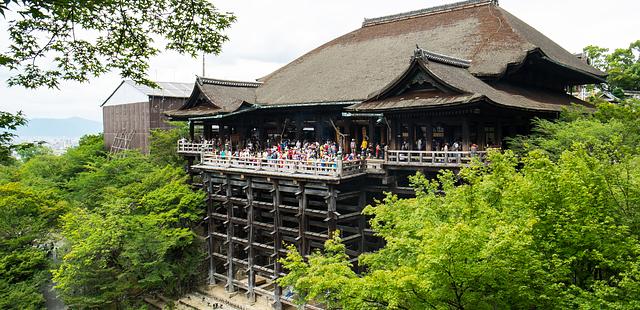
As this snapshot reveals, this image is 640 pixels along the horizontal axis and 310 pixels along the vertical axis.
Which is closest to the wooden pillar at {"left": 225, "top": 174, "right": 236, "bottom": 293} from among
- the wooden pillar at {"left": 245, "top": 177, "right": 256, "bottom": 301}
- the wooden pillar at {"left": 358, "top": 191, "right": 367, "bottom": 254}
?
the wooden pillar at {"left": 245, "top": 177, "right": 256, "bottom": 301}

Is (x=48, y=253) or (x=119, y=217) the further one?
(x=48, y=253)

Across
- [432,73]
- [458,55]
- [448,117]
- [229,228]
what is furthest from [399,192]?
[229,228]

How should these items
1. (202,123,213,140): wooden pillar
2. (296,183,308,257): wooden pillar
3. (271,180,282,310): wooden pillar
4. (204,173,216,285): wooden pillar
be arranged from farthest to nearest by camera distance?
1. (202,123,213,140): wooden pillar
2. (204,173,216,285): wooden pillar
3. (271,180,282,310): wooden pillar
4. (296,183,308,257): wooden pillar

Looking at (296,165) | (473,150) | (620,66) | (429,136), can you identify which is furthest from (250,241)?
(620,66)

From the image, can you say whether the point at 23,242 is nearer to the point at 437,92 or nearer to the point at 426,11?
the point at 437,92

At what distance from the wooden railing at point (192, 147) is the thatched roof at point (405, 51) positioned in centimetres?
429

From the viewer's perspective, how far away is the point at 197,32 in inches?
346

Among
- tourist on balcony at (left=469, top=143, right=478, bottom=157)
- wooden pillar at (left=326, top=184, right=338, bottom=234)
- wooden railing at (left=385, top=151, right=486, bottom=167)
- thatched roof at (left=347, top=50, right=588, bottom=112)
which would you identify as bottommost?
wooden pillar at (left=326, top=184, right=338, bottom=234)

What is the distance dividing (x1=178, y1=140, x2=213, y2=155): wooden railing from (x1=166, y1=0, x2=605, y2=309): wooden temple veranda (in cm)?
9

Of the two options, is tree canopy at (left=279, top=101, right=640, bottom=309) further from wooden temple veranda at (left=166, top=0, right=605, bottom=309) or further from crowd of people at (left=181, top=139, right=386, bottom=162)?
crowd of people at (left=181, top=139, right=386, bottom=162)

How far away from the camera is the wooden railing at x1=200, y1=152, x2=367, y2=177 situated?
19.4 m

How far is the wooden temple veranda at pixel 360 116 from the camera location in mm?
18672

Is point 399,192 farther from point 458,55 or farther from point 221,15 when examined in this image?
point 221,15

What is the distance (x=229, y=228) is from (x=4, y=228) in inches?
462
